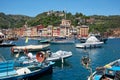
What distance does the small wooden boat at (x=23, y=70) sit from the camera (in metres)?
30.0

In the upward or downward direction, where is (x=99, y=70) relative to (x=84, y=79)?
upward

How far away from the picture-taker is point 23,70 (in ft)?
105

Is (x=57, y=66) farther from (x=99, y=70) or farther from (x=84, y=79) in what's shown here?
(x=99, y=70)

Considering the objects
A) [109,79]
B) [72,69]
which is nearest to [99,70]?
[109,79]

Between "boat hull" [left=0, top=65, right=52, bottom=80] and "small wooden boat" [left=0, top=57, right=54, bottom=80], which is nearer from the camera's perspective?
"boat hull" [left=0, top=65, right=52, bottom=80]

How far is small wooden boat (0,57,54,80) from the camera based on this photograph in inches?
1180

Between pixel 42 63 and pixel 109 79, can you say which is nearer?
pixel 109 79

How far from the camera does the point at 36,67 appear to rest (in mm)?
35531

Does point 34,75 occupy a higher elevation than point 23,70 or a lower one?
lower

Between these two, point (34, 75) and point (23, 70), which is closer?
point (23, 70)

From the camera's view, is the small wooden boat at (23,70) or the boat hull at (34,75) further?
the small wooden boat at (23,70)

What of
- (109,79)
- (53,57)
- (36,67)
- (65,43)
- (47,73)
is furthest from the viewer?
(65,43)

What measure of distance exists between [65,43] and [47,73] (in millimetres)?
92593

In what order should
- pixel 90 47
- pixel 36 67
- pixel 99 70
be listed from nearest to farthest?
pixel 99 70
pixel 36 67
pixel 90 47
